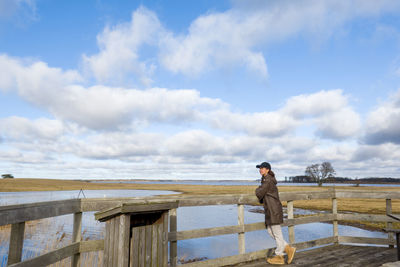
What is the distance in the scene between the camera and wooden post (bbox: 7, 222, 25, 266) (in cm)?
297

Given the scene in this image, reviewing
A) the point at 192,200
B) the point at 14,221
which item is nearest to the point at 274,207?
the point at 192,200

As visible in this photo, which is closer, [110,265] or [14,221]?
[14,221]

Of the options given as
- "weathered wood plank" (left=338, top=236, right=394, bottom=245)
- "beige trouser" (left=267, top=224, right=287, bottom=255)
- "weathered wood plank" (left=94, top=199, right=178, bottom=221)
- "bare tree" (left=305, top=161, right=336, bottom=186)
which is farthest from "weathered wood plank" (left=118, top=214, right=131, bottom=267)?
"bare tree" (left=305, top=161, right=336, bottom=186)

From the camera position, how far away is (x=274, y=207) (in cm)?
568

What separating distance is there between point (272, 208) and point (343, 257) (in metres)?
2.16

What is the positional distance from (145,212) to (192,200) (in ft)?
5.75

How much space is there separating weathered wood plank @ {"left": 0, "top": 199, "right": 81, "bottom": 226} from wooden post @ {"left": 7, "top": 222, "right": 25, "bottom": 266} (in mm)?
71

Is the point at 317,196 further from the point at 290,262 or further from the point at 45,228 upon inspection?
the point at 45,228

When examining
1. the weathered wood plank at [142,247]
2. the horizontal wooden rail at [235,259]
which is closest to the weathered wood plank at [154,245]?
the weathered wood plank at [142,247]

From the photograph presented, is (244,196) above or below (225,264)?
above

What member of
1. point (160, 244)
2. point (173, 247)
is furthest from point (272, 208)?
point (160, 244)

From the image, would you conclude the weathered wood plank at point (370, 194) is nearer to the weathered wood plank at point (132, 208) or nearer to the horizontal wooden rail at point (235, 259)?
the horizontal wooden rail at point (235, 259)

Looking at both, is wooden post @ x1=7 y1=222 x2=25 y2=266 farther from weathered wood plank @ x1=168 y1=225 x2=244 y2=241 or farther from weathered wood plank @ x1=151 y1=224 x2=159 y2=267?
weathered wood plank @ x1=168 y1=225 x2=244 y2=241

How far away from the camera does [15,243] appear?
3.02 metres
